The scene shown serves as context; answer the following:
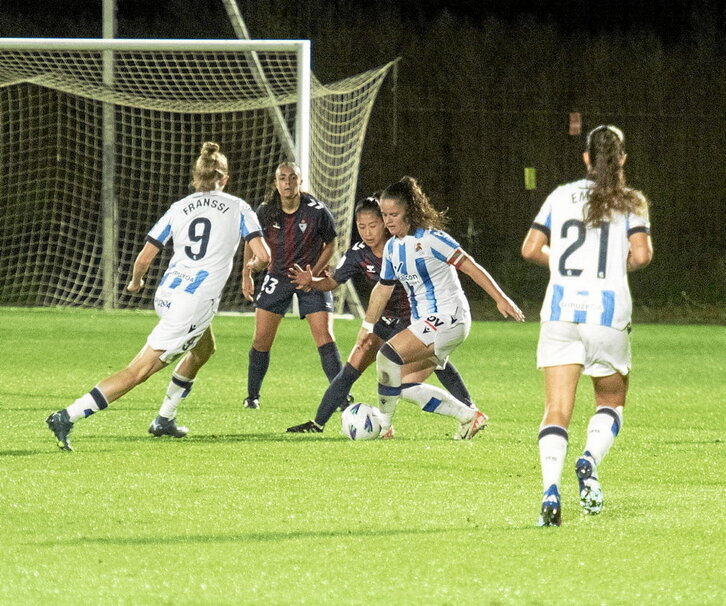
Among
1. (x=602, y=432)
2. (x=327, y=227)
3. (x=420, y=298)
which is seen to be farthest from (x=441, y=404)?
(x=602, y=432)

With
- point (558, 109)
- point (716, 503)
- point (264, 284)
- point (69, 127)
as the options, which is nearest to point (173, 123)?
point (69, 127)

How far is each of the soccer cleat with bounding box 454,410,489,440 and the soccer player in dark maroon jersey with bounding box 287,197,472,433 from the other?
37 centimetres

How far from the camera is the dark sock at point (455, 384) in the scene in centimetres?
885

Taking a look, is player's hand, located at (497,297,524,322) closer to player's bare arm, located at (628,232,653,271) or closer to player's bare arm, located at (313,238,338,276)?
player's bare arm, located at (628,232,653,271)

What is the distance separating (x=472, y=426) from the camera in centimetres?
824

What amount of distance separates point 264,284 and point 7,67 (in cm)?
944

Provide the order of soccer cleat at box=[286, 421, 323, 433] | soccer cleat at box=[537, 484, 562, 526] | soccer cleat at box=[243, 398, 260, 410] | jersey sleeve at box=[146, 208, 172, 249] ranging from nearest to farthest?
1. soccer cleat at box=[537, 484, 562, 526]
2. jersey sleeve at box=[146, 208, 172, 249]
3. soccer cleat at box=[286, 421, 323, 433]
4. soccer cleat at box=[243, 398, 260, 410]

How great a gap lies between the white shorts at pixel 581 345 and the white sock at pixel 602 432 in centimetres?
25

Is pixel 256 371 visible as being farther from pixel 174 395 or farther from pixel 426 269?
pixel 426 269

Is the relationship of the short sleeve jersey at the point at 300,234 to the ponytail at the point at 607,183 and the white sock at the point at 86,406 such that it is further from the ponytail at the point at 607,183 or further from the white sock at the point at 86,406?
the ponytail at the point at 607,183

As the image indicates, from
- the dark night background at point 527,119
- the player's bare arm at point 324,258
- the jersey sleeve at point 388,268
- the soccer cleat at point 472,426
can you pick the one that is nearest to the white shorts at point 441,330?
the jersey sleeve at point 388,268

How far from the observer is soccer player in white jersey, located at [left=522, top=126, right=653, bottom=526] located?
549cm

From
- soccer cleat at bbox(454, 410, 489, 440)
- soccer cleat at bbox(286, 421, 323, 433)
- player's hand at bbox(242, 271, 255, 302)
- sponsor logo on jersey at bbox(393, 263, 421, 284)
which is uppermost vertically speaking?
sponsor logo on jersey at bbox(393, 263, 421, 284)

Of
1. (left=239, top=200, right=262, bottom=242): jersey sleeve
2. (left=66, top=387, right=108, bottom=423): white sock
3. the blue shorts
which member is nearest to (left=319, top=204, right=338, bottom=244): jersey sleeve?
the blue shorts
